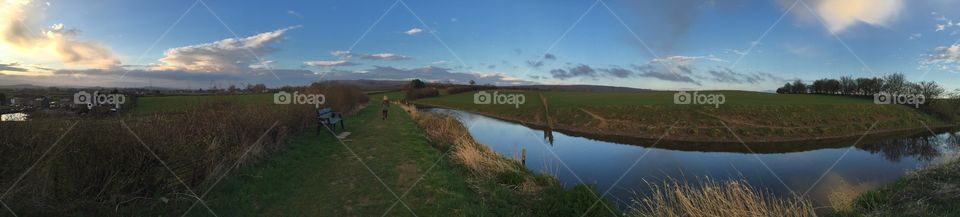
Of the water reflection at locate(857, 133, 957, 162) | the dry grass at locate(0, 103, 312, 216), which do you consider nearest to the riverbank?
the dry grass at locate(0, 103, 312, 216)

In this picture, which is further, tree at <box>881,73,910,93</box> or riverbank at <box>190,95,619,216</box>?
tree at <box>881,73,910,93</box>

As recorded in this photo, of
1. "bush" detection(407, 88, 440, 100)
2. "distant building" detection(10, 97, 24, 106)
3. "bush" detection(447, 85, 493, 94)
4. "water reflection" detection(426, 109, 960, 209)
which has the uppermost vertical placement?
"bush" detection(447, 85, 493, 94)

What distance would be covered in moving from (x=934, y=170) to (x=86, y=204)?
21.3m

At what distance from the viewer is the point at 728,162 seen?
20.6 meters

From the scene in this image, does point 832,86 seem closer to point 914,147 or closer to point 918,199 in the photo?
point 914,147

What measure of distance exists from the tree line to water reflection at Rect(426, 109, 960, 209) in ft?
87.8

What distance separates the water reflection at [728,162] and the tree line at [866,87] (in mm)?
A: 26762

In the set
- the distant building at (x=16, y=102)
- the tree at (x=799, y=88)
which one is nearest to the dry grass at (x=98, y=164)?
the distant building at (x=16, y=102)

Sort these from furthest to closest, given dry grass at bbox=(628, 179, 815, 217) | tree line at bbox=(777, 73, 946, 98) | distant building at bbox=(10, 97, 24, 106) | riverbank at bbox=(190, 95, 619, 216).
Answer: tree line at bbox=(777, 73, 946, 98), dry grass at bbox=(628, 179, 815, 217), riverbank at bbox=(190, 95, 619, 216), distant building at bbox=(10, 97, 24, 106)

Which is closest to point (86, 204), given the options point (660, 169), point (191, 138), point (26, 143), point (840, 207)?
point (26, 143)

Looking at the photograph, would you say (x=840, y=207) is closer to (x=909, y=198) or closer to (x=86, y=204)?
(x=909, y=198)

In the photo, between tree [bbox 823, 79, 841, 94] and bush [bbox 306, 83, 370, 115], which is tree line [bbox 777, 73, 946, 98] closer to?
tree [bbox 823, 79, 841, 94]

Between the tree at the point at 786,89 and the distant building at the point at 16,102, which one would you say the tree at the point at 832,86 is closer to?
the tree at the point at 786,89

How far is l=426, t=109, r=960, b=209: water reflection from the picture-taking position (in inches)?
596
